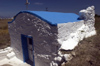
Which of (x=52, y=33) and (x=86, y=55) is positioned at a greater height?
(x=52, y=33)

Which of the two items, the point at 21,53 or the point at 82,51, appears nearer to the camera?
the point at 82,51

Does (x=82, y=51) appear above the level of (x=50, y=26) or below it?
below

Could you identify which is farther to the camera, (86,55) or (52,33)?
(52,33)

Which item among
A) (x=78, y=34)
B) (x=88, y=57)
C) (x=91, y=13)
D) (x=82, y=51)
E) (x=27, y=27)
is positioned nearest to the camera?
(x=88, y=57)

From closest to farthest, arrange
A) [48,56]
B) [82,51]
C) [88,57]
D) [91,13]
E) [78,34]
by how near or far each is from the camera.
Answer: [88,57] → [82,51] → [48,56] → [78,34] → [91,13]

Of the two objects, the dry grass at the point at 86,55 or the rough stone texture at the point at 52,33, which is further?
the rough stone texture at the point at 52,33

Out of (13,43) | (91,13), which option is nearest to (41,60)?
(13,43)

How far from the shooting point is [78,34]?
16.4 feet

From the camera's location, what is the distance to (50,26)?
13.9 feet

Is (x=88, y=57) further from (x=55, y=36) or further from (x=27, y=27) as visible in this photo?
(x=27, y=27)

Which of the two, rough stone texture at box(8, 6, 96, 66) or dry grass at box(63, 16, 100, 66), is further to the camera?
rough stone texture at box(8, 6, 96, 66)

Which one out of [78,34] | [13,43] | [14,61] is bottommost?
[14,61]

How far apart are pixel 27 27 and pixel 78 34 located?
2.90m

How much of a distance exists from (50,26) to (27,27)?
194cm
